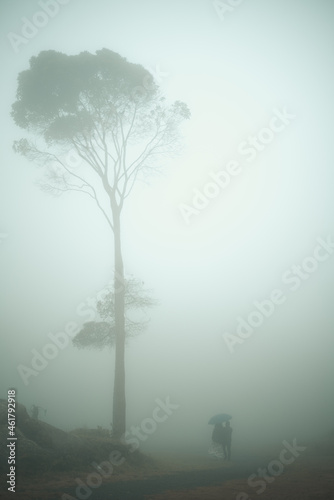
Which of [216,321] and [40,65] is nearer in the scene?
[40,65]

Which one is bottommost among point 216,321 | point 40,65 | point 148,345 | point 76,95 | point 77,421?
point 77,421

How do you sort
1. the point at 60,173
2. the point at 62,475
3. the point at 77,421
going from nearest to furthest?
1. the point at 62,475
2. the point at 60,173
3. the point at 77,421

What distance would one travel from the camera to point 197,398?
2722 centimetres

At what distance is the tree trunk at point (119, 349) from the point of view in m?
10.6

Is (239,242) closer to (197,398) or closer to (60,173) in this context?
(197,398)

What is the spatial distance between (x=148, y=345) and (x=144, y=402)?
192 inches

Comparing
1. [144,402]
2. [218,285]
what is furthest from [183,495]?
[218,285]
